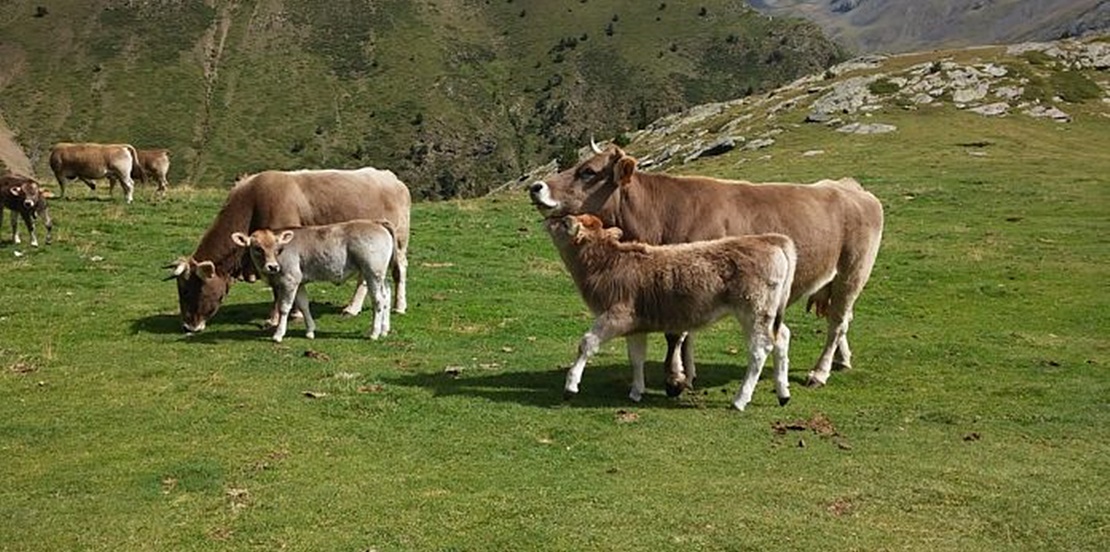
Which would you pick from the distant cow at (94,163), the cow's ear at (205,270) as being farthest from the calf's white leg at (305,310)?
the distant cow at (94,163)

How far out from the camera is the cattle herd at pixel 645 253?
11.3m

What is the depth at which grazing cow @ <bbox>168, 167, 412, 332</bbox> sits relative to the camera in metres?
15.5

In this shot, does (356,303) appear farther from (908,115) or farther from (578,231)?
(908,115)

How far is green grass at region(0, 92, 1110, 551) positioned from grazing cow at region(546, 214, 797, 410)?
0.89 meters

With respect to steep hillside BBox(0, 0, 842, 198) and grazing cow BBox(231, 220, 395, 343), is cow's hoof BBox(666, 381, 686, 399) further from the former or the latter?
steep hillside BBox(0, 0, 842, 198)

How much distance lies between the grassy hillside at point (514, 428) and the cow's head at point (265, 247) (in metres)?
1.26

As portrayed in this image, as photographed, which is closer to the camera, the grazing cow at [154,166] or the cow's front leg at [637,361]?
the cow's front leg at [637,361]

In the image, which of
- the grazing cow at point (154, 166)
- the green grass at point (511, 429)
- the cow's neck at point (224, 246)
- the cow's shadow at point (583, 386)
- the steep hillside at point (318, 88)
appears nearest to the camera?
the green grass at point (511, 429)

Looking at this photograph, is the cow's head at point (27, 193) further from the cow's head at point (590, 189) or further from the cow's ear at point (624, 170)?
the cow's ear at point (624, 170)

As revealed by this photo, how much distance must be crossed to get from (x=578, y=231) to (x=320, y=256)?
508 cm

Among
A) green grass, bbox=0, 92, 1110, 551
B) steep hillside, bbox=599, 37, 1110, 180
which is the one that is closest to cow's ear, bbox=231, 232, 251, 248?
green grass, bbox=0, 92, 1110, 551

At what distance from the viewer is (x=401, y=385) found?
40.2ft

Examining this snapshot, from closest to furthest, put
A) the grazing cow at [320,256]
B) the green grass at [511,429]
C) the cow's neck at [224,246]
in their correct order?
1. the green grass at [511,429]
2. the grazing cow at [320,256]
3. the cow's neck at [224,246]

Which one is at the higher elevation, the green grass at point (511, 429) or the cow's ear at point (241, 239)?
the cow's ear at point (241, 239)
